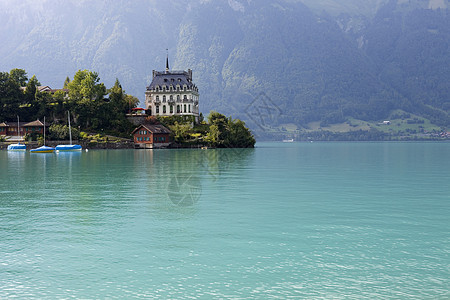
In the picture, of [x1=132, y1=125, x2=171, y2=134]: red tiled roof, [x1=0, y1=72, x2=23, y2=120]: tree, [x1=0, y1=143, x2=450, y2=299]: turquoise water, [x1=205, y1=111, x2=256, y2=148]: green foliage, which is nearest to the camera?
[x1=0, y1=143, x2=450, y2=299]: turquoise water

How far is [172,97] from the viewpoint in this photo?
19075cm

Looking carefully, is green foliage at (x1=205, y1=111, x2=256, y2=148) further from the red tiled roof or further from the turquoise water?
the turquoise water

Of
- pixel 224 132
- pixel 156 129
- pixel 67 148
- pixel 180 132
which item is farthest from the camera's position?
pixel 180 132

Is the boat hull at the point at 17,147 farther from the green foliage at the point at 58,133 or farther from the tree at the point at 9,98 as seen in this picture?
the tree at the point at 9,98

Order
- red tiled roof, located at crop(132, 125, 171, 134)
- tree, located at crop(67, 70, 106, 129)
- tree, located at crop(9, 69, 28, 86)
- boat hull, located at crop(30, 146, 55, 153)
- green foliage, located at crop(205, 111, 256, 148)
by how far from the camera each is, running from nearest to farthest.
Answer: boat hull, located at crop(30, 146, 55, 153) < red tiled roof, located at crop(132, 125, 171, 134) < green foliage, located at crop(205, 111, 256, 148) < tree, located at crop(67, 70, 106, 129) < tree, located at crop(9, 69, 28, 86)

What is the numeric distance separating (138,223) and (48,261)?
828 centimetres

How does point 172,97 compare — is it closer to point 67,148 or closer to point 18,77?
point 67,148

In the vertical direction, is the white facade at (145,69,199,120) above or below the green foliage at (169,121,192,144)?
above

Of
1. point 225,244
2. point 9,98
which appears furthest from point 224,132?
point 225,244

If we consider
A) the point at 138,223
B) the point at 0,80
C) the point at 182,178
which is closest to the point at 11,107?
the point at 0,80

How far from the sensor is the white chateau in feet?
621

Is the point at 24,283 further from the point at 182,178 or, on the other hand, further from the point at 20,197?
the point at 182,178

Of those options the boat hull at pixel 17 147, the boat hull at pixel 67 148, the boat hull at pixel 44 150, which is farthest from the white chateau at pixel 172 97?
the boat hull at pixel 17 147

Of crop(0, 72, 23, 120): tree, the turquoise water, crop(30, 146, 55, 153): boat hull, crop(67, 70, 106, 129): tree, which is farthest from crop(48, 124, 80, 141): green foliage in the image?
the turquoise water
